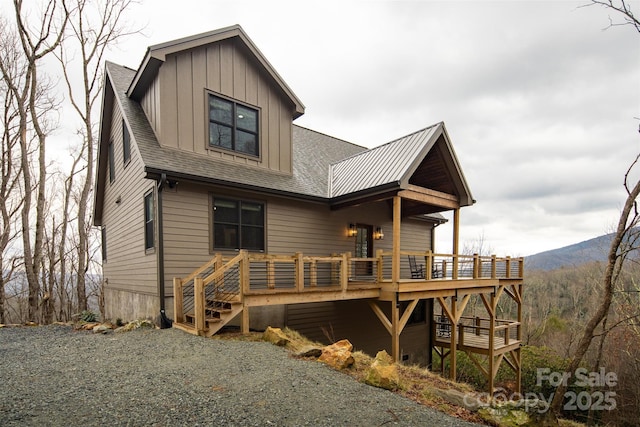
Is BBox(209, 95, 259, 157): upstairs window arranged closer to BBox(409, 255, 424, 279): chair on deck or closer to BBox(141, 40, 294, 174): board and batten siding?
BBox(141, 40, 294, 174): board and batten siding

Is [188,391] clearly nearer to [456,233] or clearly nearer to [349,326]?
[349,326]

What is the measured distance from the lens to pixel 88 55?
602 inches

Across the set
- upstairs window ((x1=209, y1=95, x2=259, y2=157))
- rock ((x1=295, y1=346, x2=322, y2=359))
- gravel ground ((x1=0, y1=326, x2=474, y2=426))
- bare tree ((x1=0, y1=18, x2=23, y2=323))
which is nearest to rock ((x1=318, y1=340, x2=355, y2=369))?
rock ((x1=295, y1=346, x2=322, y2=359))

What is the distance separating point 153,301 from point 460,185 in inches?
347

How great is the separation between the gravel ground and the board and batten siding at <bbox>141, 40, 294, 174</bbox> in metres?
4.96

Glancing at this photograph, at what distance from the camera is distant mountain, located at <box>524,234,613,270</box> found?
49.8 feet

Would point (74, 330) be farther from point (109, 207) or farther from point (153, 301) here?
point (109, 207)

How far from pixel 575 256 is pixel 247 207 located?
70.5 feet

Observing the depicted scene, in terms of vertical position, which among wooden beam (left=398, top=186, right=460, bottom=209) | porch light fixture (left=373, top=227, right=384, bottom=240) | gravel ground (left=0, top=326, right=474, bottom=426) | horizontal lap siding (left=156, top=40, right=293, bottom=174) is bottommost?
gravel ground (left=0, top=326, right=474, bottom=426)

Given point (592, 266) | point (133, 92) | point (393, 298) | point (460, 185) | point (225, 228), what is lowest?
point (592, 266)

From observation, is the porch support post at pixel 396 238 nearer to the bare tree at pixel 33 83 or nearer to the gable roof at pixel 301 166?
the gable roof at pixel 301 166

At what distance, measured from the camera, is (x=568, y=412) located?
1329 cm

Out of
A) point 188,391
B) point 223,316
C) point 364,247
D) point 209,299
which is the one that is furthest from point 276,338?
point 364,247

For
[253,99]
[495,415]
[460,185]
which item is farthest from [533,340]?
[253,99]
